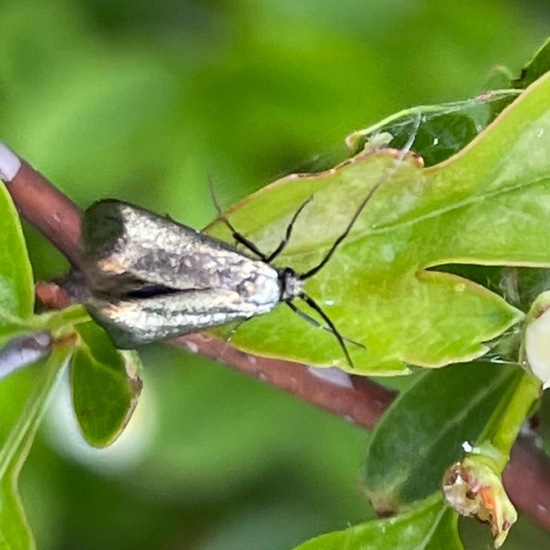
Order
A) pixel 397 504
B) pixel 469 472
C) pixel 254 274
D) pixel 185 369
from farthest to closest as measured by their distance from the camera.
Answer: pixel 185 369 → pixel 254 274 → pixel 397 504 → pixel 469 472

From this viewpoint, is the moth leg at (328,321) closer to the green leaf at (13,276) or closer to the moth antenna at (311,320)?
the moth antenna at (311,320)

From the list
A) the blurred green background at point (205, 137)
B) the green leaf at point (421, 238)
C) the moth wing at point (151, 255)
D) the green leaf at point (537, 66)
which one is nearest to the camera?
the green leaf at point (421, 238)

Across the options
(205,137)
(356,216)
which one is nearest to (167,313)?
(356,216)

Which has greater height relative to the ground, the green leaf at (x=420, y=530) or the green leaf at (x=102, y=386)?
the green leaf at (x=102, y=386)

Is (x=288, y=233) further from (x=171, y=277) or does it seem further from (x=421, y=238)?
(x=171, y=277)

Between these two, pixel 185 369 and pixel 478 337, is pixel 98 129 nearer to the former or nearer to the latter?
pixel 185 369

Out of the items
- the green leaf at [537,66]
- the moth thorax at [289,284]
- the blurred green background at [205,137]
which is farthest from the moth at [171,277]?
the blurred green background at [205,137]

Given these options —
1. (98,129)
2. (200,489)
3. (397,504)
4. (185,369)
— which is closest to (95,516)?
(200,489)
